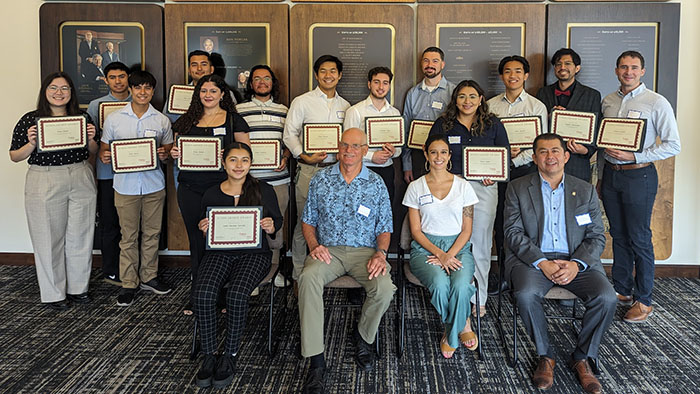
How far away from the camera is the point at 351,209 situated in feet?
11.2

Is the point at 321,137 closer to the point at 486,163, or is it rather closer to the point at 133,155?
the point at 486,163

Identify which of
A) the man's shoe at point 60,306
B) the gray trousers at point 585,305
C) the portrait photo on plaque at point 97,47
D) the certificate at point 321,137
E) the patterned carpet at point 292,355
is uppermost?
the portrait photo on plaque at point 97,47

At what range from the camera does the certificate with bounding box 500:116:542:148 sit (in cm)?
408

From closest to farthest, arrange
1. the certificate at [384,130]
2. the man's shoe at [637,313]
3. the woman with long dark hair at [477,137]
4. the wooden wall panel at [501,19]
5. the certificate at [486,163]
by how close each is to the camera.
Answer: the certificate at [486,163] < the woman with long dark hair at [477,137] < the man's shoe at [637,313] < the certificate at [384,130] < the wooden wall panel at [501,19]

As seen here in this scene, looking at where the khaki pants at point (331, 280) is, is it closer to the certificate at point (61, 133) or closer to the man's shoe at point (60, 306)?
the certificate at point (61, 133)

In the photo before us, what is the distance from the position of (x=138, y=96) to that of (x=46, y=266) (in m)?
1.61

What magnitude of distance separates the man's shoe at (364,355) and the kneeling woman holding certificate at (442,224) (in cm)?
50

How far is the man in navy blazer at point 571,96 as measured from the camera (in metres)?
4.25

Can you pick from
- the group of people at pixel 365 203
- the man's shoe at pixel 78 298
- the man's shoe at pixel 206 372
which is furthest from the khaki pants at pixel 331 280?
the man's shoe at pixel 78 298

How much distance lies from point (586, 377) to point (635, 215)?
1672 mm

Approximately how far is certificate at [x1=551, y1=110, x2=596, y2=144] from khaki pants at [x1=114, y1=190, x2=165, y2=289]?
3422 mm

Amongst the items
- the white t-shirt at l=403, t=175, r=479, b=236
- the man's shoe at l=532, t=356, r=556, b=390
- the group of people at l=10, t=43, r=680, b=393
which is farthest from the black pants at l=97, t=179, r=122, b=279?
the man's shoe at l=532, t=356, r=556, b=390

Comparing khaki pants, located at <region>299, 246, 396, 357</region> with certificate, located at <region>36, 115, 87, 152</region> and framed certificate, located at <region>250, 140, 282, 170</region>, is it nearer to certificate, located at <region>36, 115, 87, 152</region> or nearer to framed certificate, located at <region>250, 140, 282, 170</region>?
framed certificate, located at <region>250, 140, 282, 170</region>

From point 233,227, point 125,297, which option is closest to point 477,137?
point 233,227
